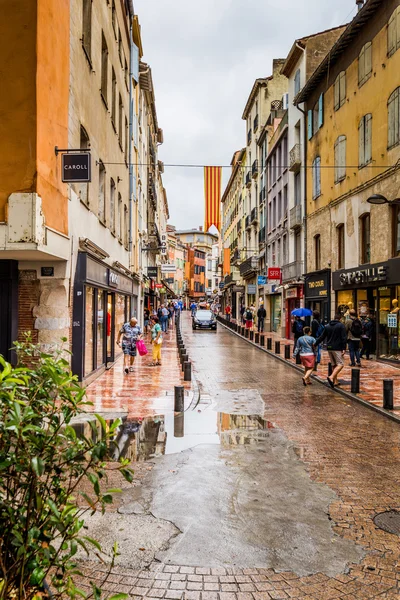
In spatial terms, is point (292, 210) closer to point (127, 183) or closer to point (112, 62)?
point (127, 183)

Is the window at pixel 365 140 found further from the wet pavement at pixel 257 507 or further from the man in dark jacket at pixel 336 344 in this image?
the wet pavement at pixel 257 507

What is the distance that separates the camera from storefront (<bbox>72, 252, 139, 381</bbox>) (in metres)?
11.8

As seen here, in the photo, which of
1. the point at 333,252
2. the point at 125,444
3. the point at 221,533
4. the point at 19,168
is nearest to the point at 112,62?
the point at 19,168

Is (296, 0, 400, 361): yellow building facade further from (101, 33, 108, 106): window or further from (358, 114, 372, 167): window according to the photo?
(101, 33, 108, 106): window

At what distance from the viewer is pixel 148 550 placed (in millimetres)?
4395

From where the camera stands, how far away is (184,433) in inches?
337

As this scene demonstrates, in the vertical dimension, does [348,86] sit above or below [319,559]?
above

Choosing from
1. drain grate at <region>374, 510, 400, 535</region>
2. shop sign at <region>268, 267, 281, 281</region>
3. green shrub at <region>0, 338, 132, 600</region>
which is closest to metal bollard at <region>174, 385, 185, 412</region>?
drain grate at <region>374, 510, 400, 535</region>

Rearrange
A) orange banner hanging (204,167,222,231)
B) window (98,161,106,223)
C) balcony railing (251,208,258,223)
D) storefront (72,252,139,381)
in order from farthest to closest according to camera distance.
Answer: balcony railing (251,208,258,223), orange banner hanging (204,167,222,231), window (98,161,106,223), storefront (72,252,139,381)

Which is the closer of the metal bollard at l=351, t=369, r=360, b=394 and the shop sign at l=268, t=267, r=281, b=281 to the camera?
the metal bollard at l=351, t=369, r=360, b=394

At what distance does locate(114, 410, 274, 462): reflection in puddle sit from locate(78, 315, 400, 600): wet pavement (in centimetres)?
3

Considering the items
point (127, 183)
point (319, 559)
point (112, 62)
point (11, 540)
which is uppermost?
point (112, 62)

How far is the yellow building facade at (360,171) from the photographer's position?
58.6 feet

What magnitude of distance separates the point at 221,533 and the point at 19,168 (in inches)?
271
